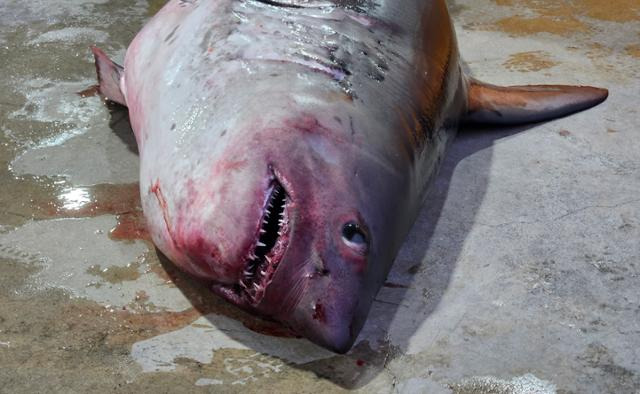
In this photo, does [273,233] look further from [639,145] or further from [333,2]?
[639,145]

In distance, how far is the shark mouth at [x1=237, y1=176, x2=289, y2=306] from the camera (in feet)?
9.30

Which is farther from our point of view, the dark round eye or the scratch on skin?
the scratch on skin

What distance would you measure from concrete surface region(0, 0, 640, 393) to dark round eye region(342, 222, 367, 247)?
44cm

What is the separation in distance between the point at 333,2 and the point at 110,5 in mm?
2727

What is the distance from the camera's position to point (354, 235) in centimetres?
291

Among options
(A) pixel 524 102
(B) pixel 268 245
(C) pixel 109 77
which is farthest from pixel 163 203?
(A) pixel 524 102

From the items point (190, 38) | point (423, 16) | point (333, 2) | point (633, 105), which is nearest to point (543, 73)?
point (633, 105)

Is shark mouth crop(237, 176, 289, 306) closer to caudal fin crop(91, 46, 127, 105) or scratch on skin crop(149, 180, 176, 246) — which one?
scratch on skin crop(149, 180, 176, 246)

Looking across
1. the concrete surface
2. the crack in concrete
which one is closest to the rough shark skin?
the concrete surface

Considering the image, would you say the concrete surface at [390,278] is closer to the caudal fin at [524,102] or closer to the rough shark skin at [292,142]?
the caudal fin at [524,102]

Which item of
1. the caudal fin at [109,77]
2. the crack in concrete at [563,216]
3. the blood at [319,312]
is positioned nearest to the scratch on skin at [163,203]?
the blood at [319,312]


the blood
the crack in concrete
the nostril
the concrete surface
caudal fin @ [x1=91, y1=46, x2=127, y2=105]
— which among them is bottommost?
the crack in concrete

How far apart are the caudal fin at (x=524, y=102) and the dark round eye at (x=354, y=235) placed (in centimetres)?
192

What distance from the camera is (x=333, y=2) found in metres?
3.74
